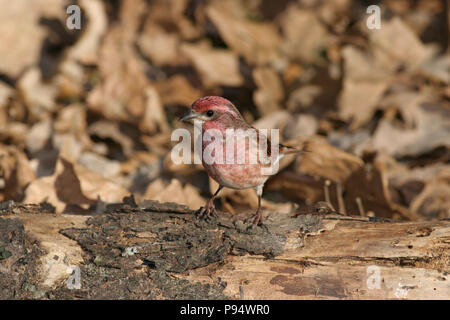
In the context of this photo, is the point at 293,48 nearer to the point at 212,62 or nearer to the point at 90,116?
the point at 212,62

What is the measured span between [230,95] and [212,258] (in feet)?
12.9

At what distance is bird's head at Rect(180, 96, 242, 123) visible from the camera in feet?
12.5

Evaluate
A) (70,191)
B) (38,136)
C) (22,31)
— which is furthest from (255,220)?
(22,31)

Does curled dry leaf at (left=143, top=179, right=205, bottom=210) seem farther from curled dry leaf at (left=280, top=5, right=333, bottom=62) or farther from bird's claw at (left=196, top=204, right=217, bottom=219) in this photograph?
curled dry leaf at (left=280, top=5, right=333, bottom=62)

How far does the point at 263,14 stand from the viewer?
8.00 meters

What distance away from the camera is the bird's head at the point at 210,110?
381 centimetres

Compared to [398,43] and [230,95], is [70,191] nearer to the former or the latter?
[230,95]

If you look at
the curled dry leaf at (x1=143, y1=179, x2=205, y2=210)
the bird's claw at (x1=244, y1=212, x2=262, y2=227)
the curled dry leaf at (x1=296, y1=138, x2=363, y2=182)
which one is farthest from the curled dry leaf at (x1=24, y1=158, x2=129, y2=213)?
the curled dry leaf at (x1=296, y1=138, x2=363, y2=182)

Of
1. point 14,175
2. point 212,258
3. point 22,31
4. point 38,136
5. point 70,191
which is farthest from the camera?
point 22,31

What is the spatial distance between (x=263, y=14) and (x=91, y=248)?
228 inches

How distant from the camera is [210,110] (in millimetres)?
3818

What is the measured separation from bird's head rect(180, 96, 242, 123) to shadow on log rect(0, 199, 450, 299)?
814 mm

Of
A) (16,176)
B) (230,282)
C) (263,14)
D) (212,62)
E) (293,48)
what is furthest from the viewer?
(263,14)

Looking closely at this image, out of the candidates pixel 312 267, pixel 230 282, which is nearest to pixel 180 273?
pixel 230 282
